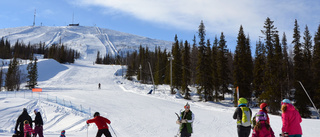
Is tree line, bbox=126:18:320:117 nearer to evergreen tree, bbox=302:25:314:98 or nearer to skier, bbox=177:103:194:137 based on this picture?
evergreen tree, bbox=302:25:314:98

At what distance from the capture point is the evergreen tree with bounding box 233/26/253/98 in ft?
121

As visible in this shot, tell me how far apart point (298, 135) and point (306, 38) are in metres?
38.0

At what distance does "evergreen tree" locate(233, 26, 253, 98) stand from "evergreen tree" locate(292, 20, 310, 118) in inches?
276

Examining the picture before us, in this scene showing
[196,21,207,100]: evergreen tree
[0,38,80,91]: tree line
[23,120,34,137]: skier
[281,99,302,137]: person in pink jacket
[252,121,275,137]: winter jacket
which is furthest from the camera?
[0,38,80,91]: tree line

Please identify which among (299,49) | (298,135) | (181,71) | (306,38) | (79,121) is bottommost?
(79,121)

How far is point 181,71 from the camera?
4706 cm

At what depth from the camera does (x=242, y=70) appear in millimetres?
37031

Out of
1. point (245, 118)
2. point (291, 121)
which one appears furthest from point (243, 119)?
point (291, 121)

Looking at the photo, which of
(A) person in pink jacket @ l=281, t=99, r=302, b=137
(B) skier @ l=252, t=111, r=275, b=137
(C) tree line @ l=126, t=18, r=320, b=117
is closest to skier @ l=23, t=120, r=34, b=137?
(B) skier @ l=252, t=111, r=275, b=137

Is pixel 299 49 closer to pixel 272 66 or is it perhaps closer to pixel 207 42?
pixel 272 66

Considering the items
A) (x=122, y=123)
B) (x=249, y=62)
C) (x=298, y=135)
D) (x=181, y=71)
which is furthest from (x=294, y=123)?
(x=181, y=71)

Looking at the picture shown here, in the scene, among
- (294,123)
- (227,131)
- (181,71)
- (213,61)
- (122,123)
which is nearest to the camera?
(294,123)

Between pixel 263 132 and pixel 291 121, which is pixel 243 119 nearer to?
pixel 263 132

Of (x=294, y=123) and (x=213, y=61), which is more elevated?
(x=213, y=61)
